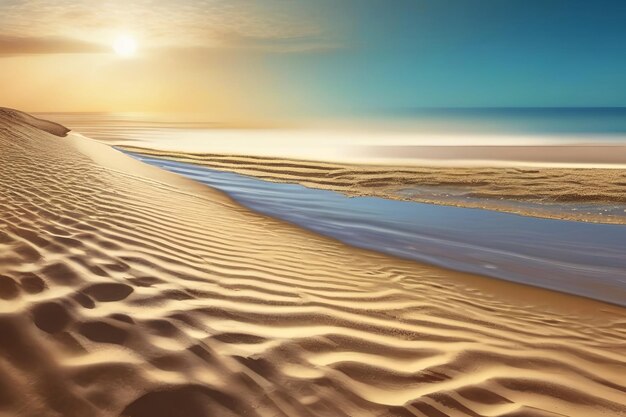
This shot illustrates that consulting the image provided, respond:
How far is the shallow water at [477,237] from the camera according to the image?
17.4 feet

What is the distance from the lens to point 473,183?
39.2 ft

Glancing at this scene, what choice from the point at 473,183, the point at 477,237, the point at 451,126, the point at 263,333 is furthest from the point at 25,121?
the point at 451,126

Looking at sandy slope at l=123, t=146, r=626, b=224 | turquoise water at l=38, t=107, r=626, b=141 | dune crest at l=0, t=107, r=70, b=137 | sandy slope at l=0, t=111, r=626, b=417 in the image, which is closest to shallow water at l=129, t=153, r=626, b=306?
sandy slope at l=0, t=111, r=626, b=417

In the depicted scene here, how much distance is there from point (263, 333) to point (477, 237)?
5.00 m

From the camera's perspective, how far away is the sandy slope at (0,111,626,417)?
2158mm

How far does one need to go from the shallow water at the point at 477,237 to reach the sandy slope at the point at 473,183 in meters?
0.84

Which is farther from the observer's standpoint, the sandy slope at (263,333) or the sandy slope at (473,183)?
the sandy slope at (473,183)

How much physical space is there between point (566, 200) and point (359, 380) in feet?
29.3

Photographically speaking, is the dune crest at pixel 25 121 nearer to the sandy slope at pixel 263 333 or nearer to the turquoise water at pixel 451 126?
the sandy slope at pixel 263 333

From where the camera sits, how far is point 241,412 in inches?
82.2

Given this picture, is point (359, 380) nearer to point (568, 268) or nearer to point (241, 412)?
point (241, 412)

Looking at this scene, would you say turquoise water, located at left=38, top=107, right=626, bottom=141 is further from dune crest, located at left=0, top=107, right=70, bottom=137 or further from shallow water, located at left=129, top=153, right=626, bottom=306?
shallow water, located at left=129, top=153, right=626, bottom=306

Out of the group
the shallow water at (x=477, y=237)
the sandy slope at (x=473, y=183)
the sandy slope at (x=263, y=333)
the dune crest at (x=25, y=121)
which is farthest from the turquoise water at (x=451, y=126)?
the sandy slope at (x=263, y=333)

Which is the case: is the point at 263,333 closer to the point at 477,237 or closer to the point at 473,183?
the point at 477,237
